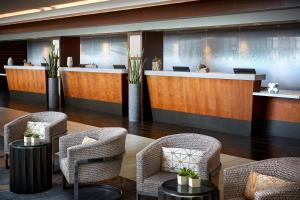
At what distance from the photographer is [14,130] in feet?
18.6

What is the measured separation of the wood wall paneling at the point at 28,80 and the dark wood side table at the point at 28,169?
8.60 m

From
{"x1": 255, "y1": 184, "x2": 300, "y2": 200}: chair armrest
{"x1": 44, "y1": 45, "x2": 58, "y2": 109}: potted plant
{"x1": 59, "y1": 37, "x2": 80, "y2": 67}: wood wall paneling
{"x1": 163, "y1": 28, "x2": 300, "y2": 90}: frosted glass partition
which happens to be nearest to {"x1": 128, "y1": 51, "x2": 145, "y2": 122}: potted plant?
{"x1": 44, "y1": 45, "x2": 58, "y2": 109}: potted plant

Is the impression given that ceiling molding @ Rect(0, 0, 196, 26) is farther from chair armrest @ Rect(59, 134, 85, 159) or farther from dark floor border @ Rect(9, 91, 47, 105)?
chair armrest @ Rect(59, 134, 85, 159)

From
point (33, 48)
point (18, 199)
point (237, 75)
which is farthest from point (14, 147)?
point (33, 48)

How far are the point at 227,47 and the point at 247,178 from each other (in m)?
9.02

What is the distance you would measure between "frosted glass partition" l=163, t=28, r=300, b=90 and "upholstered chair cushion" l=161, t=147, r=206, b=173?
285 inches

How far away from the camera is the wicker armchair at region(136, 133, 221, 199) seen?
3752mm

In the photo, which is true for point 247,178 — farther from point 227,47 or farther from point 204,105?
point 227,47

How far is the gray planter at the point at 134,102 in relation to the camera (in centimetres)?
962

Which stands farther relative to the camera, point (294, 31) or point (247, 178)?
point (294, 31)

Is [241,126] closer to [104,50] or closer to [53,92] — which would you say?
[53,92]

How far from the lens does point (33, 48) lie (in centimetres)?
2023

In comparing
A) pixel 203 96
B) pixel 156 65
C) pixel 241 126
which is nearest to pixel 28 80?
pixel 156 65

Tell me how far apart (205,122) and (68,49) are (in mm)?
6311
